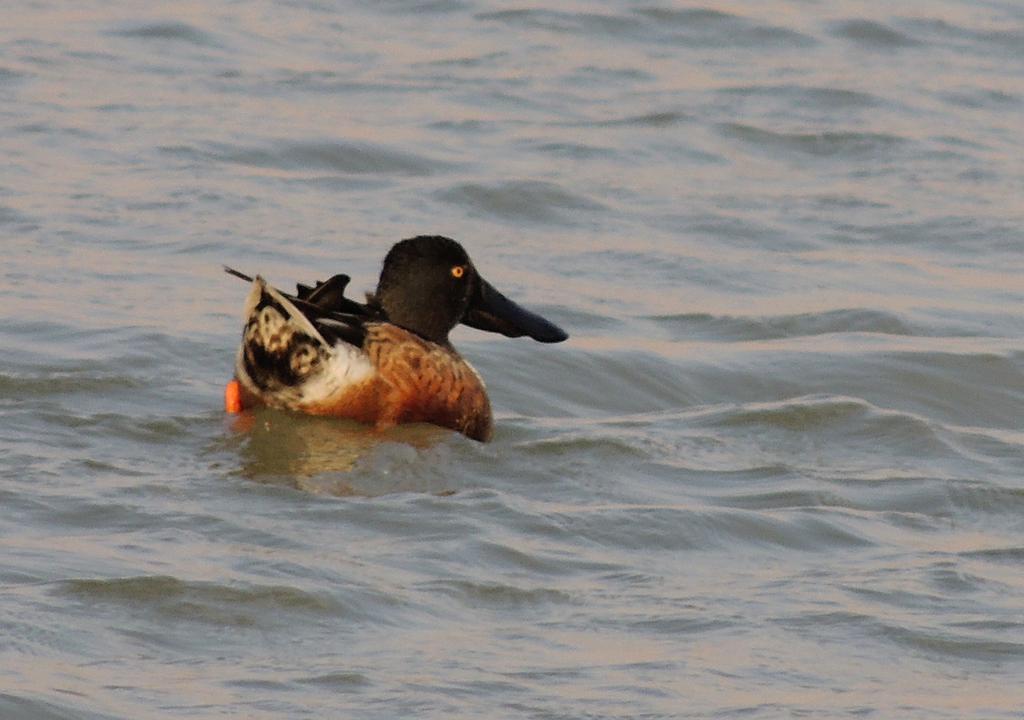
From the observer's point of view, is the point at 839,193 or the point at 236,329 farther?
the point at 839,193

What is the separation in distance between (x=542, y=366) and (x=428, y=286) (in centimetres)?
137

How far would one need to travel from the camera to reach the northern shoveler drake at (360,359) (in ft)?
28.5

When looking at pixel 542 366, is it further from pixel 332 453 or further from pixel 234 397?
pixel 332 453

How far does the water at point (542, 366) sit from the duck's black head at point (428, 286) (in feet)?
1.77

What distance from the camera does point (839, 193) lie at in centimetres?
1461

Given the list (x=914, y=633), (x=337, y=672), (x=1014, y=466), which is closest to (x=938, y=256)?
(x=1014, y=466)

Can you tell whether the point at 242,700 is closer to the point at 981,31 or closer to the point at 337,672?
the point at 337,672

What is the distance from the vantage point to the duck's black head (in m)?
9.39

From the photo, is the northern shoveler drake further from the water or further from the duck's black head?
the water

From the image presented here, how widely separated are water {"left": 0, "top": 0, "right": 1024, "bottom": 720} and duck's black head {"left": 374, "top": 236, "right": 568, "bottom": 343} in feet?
1.77

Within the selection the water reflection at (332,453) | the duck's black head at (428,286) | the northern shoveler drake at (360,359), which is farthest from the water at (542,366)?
the duck's black head at (428,286)

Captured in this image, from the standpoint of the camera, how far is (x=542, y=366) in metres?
10.7

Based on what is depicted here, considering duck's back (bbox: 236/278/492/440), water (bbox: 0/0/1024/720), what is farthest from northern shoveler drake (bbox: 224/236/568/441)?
water (bbox: 0/0/1024/720)

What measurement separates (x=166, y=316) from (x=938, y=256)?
487 cm
